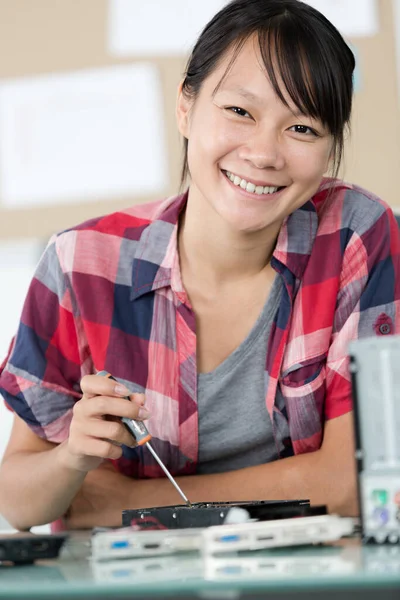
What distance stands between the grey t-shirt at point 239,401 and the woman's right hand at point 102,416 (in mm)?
305

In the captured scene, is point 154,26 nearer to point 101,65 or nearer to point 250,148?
point 101,65

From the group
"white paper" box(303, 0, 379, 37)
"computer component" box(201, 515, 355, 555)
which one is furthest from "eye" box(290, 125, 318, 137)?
"white paper" box(303, 0, 379, 37)

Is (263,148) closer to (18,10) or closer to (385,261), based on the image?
(385,261)

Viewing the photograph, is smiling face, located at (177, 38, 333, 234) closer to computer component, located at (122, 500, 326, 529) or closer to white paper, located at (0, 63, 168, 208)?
computer component, located at (122, 500, 326, 529)

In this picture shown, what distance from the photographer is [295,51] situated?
1.15 m

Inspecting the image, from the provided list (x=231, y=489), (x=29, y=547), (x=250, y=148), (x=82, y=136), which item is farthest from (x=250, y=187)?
(x=82, y=136)

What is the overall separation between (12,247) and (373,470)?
1837mm

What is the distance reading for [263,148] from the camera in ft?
3.83

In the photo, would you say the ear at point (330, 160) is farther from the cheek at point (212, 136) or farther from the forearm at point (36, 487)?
the forearm at point (36, 487)

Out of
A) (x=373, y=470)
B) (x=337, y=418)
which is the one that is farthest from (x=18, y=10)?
(x=373, y=470)

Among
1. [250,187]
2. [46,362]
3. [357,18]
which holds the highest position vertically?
[357,18]

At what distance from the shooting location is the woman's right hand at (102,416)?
0.93 metres

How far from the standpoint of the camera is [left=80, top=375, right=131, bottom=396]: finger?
93 centimetres

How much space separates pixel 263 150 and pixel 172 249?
0.87 ft
